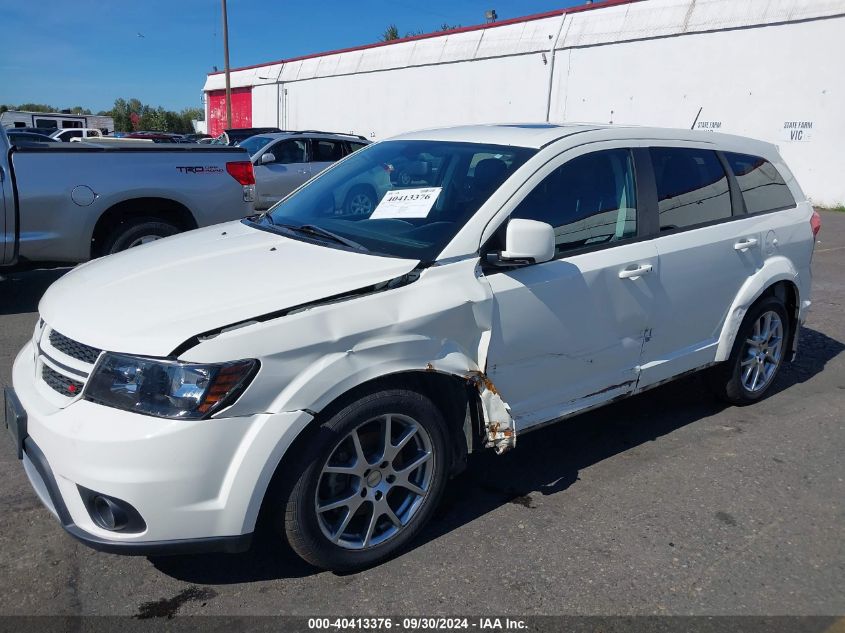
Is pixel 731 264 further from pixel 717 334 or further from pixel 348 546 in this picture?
pixel 348 546

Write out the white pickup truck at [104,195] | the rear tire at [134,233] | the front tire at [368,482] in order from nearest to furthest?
the front tire at [368,482] → the white pickup truck at [104,195] → the rear tire at [134,233]

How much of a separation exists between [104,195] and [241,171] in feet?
4.30

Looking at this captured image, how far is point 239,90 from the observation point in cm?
4253

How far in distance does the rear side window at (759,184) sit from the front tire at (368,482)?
9.18ft

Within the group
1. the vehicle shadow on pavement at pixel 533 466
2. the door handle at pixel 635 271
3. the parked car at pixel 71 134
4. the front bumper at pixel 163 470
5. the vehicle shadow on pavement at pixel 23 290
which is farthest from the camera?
the parked car at pixel 71 134

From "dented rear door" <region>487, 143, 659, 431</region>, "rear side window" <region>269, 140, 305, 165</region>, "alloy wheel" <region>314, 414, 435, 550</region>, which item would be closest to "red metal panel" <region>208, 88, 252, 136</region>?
"rear side window" <region>269, 140, 305, 165</region>

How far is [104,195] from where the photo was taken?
6.48 metres

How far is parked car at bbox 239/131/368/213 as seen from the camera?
500 inches

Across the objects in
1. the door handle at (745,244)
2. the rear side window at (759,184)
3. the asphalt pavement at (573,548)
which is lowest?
the asphalt pavement at (573,548)

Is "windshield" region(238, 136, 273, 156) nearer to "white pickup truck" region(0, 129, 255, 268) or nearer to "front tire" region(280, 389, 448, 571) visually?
"white pickup truck" region(0, 129, 255, 268)

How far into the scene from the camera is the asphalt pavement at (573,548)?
276 cm

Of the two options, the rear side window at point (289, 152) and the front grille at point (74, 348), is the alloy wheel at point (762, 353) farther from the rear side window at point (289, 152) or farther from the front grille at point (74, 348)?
the rear side window at point (289, 152)

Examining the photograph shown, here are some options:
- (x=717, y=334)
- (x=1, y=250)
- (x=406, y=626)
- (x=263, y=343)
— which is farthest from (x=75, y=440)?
(x=1, y=250)

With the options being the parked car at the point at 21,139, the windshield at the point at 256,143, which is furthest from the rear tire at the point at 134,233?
the windshield at the point at 256,143
